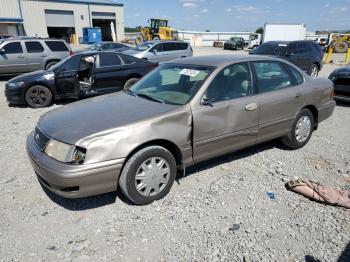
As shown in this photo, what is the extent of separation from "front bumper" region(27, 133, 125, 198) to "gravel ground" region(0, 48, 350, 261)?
0.37 m

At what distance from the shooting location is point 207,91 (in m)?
3.73

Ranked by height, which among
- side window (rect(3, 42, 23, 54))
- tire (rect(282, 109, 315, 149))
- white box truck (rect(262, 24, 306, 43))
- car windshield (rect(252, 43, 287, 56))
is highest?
white box truck (rect(262, 24, 306, 43))

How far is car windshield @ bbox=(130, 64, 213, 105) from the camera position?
3.79 metres

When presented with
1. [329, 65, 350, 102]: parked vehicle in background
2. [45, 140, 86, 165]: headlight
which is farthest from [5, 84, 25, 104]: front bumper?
[329, 65, 350, 102]: parked vehicle in background

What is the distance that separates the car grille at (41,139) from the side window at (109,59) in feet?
16.6

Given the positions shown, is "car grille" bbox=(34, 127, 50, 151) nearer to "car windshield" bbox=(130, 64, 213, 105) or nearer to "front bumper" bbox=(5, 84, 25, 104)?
"car windshield" bbox=(130, 64, 213, 105)

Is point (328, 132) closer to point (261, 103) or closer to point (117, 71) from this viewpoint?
point (261, 103)

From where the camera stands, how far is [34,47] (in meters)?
12.6

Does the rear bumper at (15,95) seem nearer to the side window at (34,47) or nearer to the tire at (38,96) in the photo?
the tire at (38,96)

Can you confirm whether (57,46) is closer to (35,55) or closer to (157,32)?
(35,55)

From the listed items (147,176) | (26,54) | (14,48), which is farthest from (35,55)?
(147,176)

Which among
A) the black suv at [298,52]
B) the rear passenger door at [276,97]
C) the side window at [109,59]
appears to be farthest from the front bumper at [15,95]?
the black suv at [298,52]

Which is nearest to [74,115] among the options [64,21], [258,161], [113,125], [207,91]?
[113,125]

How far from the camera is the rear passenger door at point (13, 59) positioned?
1200cm
